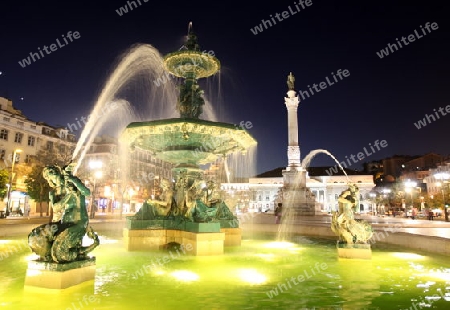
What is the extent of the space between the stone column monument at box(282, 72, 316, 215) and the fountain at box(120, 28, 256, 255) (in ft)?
100

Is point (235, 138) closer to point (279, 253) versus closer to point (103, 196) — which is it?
point (279, 253)

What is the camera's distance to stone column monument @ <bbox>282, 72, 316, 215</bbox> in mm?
41938

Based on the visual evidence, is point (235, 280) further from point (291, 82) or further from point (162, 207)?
point (291, 82)

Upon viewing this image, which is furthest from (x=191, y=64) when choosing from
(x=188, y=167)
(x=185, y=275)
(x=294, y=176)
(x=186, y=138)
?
(x=294, y=176)

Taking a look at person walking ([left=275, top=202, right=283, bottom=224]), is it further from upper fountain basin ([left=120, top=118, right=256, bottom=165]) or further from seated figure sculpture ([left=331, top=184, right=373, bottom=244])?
seated figure sculpture ([left=331, top=184, right=373, bottom=244])

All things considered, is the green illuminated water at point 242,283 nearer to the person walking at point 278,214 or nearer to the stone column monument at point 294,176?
the person walking at point 278,214

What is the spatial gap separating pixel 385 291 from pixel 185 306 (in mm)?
3336

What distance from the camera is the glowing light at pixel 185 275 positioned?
19.9ft

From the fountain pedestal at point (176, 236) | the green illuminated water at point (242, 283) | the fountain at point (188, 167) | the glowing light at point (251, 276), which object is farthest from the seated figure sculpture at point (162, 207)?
the glowing light at point (251, 276)

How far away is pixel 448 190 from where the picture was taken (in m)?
40.0

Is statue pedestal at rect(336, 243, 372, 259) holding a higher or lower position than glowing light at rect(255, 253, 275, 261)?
higher

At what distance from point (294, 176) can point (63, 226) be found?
137 feet

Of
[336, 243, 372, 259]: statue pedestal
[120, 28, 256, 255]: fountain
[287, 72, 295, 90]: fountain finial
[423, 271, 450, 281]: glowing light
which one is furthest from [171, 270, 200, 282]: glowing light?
[287, 72, 295, 90]: fountain finial

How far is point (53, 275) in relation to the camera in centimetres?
500
